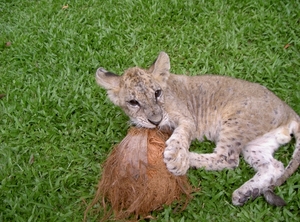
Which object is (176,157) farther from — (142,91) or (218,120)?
(218,120)

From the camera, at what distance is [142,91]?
4422 millimetres

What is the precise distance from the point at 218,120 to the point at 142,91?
1.13 metres

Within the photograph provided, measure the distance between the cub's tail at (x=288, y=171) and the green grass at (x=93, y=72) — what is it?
82 mm

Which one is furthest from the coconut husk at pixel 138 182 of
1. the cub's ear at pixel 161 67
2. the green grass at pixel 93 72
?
the cub's ear at pixel 161 67

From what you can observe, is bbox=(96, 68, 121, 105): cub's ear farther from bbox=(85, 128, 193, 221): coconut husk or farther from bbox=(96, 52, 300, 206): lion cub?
bbox=(85, 128, 193, 221): coconut husk

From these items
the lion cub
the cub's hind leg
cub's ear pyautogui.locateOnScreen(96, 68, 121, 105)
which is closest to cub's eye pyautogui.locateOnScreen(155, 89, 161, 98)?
the lion cub

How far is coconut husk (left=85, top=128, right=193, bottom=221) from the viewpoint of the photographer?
383 centimetres

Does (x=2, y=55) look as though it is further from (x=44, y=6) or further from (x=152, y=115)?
(x=152, y=115)

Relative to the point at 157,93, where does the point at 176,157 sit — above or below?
below

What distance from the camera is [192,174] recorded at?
14.5 ft

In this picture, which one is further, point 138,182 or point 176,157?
point 176,157

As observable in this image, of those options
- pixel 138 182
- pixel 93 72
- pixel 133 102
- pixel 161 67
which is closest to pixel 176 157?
pixel 138 182

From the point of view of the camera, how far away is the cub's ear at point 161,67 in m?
4.70

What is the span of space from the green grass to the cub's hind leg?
104 mm
